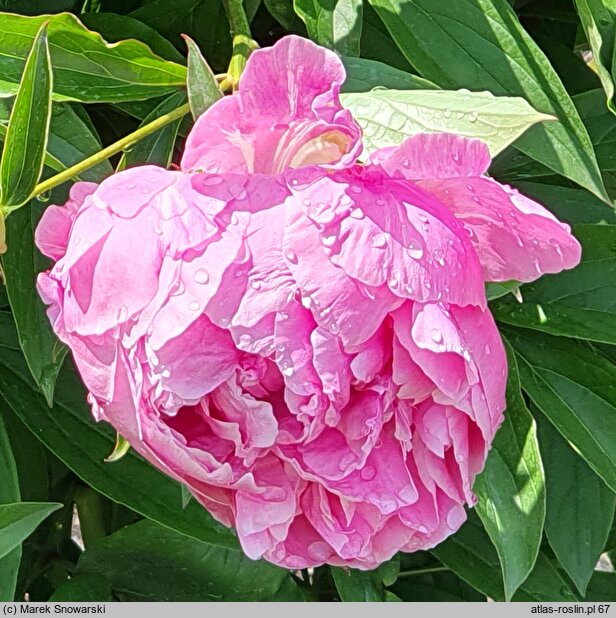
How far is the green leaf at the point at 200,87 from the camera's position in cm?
37

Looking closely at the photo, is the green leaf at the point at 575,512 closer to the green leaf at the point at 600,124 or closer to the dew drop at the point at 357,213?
the green leaf at the point at 600,124

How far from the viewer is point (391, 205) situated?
0.34m

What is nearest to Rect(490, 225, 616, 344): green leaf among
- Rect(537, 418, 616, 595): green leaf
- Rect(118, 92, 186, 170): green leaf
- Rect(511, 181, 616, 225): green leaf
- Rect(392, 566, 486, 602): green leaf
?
Rect(511, 181, 616, 225): green leaf

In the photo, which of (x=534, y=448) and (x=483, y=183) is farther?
(x=534, y=448)

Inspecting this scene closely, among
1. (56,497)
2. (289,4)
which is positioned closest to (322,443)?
(289,4)

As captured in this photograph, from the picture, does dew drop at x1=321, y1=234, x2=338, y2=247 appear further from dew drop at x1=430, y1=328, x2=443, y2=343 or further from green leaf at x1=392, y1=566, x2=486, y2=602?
green leaf at x1=392, y1=566, x2=486, y2=602

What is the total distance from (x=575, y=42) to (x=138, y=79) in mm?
431

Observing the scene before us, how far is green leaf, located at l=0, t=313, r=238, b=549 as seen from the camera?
23.1 inches

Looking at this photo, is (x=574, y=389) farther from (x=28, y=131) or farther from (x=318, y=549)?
(x=28, y=131)

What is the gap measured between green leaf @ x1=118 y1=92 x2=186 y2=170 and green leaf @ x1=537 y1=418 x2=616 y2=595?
357 mm

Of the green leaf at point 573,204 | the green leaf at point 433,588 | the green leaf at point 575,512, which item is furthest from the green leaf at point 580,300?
the green leaf at point 433,588

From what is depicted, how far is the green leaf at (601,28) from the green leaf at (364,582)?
389 mm

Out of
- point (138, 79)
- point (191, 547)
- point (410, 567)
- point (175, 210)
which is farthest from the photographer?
point (410, 567)

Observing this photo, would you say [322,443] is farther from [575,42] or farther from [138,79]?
[575,42]
